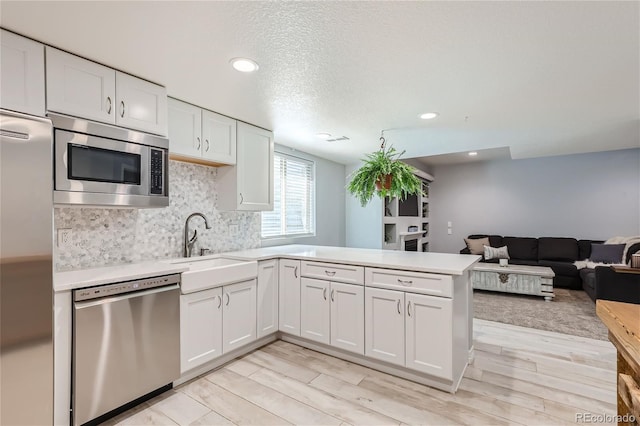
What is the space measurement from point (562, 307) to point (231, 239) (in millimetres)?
4577

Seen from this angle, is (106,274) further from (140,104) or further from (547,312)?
(547,312)

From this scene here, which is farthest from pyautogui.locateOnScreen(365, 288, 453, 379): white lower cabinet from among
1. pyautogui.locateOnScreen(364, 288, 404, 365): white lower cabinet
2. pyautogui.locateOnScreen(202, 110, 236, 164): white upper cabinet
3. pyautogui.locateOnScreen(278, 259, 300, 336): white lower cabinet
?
pyautogui.locateOnScreen(202, 110, 236, 164): white upper cabinet

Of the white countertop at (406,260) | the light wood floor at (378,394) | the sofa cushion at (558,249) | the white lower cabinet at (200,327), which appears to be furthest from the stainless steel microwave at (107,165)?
the sofa cushion at (558,249)

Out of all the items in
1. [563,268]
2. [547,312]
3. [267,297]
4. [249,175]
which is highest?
[249,175]

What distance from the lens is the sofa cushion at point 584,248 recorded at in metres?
5.55

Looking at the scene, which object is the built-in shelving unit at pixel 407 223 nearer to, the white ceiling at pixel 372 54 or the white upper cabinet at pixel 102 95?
the white ceiling at pixel 372 54

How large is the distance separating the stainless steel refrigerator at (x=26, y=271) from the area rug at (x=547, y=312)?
14.1 feet

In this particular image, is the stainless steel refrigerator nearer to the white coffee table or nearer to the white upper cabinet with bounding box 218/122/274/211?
the white upper cabinet with bounding box 218/122/274/211

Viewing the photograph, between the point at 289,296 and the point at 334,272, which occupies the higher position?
the point at 334,272

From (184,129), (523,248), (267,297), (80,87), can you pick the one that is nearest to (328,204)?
(267,297)

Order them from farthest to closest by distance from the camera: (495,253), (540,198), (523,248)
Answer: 1. (540,198)
2. (523,248)
3. (495,253)

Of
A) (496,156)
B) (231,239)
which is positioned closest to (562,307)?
(496,156)

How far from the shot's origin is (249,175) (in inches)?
134

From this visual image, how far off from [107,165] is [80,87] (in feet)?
1.66
